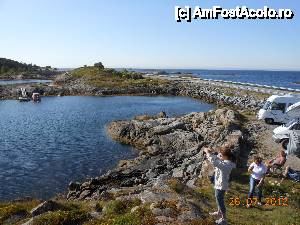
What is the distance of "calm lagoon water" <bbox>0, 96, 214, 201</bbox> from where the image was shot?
110ft

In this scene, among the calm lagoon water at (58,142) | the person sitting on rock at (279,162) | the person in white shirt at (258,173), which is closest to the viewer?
the person in white shirt at (258,173)

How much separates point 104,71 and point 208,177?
11501 cm

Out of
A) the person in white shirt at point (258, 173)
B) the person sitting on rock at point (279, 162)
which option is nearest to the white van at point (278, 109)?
the person sitting on rock at point (279, 162)

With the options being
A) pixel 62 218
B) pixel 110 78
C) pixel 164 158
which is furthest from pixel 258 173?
pixel 110 78

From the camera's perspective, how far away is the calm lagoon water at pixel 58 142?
110 ft

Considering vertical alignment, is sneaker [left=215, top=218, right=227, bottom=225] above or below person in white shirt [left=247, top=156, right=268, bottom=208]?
below

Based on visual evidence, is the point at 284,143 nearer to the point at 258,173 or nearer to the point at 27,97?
the point at 258,173

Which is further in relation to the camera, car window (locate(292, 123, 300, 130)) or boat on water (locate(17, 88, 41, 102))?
boat on water (locate(17, 88, 41, 102))

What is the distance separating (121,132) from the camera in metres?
50.1

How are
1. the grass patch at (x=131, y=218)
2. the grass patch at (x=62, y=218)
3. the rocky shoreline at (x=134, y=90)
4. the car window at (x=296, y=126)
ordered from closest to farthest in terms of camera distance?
1. the grass patch at (x=131, y=218)
2. the grass patch at (x=62, y=218)
3. the car window at (x=296, y=126)
4. the rocky shoreline at (x=134, y=90)

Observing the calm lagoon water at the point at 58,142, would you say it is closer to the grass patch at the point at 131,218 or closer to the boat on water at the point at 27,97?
the boat on water at the point at 27,97

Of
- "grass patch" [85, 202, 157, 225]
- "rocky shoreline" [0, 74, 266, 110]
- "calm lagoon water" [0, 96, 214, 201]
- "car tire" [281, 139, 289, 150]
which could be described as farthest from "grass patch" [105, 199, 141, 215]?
"rocky shoreline" [0, 74, 266, 110]

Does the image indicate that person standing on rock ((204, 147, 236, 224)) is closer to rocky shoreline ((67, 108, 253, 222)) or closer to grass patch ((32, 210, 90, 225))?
rocky shoreline ((67, 108, 253, 222))

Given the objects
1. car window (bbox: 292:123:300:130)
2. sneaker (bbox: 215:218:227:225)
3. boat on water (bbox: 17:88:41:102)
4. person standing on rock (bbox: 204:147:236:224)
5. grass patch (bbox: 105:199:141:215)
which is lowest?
boat on water (bbox: 17:88:41:102)
